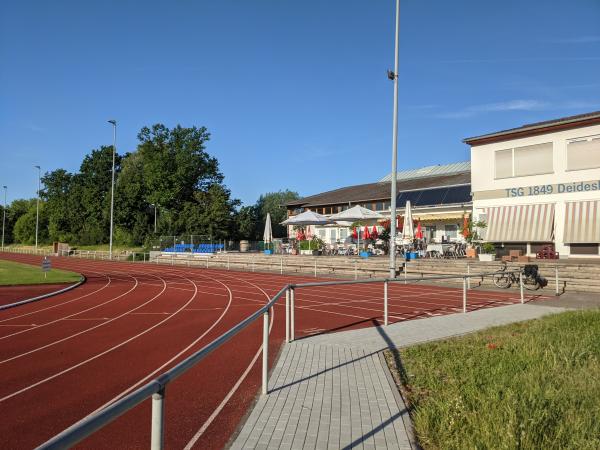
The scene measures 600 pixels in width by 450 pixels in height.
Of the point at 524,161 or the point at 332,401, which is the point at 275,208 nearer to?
the point at 524,161

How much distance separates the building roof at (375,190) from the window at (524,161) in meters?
12.9

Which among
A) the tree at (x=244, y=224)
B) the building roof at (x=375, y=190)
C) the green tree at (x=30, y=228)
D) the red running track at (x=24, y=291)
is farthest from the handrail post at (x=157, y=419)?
the green tree at (x=30, y=228)

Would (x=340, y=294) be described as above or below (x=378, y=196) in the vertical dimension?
below

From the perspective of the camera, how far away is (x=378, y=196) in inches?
1845

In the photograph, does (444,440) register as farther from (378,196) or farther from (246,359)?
(378,196)

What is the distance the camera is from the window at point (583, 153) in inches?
913

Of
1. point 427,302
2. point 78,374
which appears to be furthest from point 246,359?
point 427,302

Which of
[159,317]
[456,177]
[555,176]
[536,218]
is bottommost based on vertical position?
[159,317]

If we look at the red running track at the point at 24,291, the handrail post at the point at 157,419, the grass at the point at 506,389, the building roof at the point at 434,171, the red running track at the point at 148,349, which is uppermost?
the building roof at the point at 434,171

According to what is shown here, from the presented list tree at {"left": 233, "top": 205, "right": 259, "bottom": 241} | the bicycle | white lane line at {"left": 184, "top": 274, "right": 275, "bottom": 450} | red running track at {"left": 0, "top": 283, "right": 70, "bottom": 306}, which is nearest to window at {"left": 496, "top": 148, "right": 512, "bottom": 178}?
the bicycle

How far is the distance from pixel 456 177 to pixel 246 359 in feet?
135

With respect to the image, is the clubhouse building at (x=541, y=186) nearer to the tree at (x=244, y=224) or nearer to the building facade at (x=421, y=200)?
the building facade at (x=421, y=200)

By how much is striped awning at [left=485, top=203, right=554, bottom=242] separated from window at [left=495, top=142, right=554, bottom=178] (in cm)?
191

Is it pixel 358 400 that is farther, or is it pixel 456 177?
pixel 456 177
